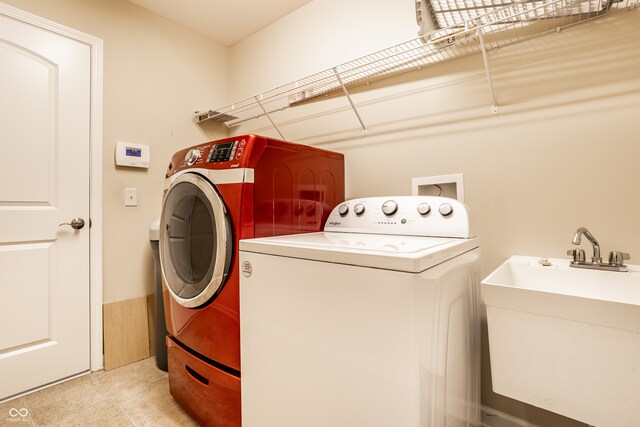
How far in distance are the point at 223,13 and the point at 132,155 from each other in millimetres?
1218

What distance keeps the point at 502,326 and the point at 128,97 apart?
2446 mm

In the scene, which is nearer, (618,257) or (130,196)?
(618,257)

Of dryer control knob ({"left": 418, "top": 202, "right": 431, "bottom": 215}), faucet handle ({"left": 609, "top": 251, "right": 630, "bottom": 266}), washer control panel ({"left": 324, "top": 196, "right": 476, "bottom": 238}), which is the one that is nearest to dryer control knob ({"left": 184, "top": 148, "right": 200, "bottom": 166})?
washer control panel ({"left": 324, "top": 196, "right": 476, "bottom": 238})

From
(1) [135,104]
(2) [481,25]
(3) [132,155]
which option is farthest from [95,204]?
(2) [481,25]

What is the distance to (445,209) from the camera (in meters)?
1.24

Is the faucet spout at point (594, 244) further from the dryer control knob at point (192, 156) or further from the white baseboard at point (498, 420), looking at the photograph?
the dryer control knob at point (192, 156)

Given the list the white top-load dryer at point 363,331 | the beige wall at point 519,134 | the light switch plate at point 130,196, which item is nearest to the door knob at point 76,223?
the light switch plate at point 130,196

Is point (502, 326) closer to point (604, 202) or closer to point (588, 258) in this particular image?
point (588, 258)

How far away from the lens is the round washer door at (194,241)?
1208 millimetres

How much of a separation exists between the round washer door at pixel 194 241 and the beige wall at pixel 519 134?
35.0 inches

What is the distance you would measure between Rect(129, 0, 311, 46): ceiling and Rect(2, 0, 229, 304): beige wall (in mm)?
84

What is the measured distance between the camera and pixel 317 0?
2.06m

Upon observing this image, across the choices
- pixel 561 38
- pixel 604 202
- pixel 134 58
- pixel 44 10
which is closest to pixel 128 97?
pixel 134 58

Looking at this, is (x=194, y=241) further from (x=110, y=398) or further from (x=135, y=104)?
(x=135, y=104)
